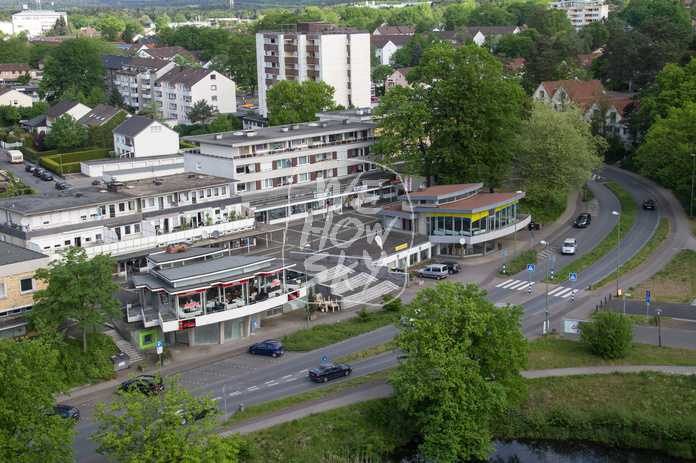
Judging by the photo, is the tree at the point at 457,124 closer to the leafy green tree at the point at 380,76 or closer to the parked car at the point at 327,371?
the parked car at the point at 327,371

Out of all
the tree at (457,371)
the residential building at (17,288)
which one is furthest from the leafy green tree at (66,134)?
the tree at (457,371)

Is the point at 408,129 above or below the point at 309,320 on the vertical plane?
above

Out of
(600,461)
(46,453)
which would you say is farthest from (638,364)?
(46,453)

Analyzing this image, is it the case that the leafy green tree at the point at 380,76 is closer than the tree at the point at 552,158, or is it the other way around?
the tree at the point at 552,158

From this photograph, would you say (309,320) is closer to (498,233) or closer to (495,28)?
(498,233)

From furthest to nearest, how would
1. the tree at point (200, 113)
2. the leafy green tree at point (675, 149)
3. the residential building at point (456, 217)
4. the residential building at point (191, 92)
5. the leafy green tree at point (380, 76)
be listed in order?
the leafy green tree at point (380, 76), the residential building at point (191, 92), the tree at point (200, 113), the leafy green tree at point (675, 149), the residential building at point (456, 217)

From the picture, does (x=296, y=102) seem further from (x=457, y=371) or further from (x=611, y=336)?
(x=457, y=371)

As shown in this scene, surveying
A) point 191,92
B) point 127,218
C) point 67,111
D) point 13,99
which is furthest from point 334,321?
point 13,99
